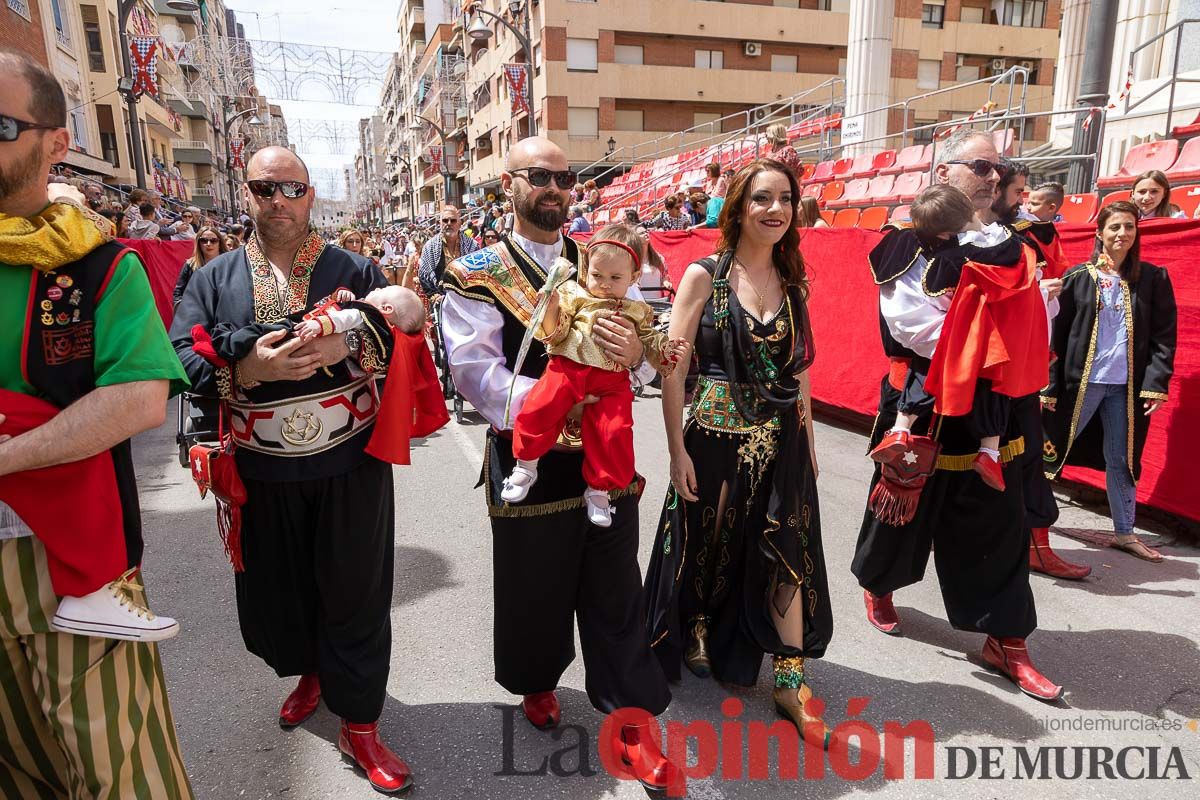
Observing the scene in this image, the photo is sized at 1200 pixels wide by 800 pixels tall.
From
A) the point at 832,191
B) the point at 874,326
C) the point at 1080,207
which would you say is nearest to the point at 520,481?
the point at 874,326

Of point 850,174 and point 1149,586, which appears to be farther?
point 850,174

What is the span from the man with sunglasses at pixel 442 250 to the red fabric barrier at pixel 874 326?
2842mm

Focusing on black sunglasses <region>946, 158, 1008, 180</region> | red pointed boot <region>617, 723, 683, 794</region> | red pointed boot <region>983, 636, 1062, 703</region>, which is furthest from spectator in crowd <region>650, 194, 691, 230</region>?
red pointed boot <region>617, 723, 683, 794</region>

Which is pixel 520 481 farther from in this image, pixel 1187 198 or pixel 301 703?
pixel 1187 198

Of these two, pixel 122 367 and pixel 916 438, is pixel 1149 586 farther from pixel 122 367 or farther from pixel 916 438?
pixel 122 367

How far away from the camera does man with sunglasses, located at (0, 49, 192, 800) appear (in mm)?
1563

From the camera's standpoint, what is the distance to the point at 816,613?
2889 mm

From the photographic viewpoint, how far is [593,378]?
2.27 m

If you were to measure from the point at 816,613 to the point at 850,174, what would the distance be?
1539 cm

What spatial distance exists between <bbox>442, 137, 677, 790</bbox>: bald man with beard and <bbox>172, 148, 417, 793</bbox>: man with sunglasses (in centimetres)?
28

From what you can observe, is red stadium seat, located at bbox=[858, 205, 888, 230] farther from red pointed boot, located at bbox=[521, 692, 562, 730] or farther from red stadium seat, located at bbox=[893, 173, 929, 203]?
red pointed boot, located at bbox=[521, 692, 562, 730]

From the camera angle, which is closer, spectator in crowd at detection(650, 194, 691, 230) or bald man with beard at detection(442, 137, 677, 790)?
bald man with beard at detection(442, 137, 677, 790)

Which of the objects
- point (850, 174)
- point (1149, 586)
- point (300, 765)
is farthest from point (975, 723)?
point (850, 174)

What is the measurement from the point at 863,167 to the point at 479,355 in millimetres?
15971
